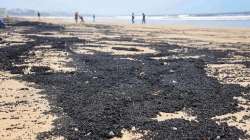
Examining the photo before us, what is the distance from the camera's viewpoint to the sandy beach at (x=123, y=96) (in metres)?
13.2

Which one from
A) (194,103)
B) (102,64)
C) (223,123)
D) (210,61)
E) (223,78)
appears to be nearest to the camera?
(223,123)

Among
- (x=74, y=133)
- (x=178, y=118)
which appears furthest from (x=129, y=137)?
(x=178, y=118)

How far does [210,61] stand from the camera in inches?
1067

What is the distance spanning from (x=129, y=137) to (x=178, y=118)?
222cm

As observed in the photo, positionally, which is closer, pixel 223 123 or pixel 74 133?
pixel 74 133

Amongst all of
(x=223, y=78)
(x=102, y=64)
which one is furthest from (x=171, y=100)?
(x=102, y=64)

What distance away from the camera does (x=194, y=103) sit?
16.3 m

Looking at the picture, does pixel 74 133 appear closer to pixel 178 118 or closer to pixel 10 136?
pixel 10 136

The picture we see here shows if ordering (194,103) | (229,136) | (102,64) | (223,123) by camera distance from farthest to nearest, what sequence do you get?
1. (102,64)
2. (194,103)
3. (223,123)
4. (229,136)

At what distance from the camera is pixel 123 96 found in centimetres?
1727

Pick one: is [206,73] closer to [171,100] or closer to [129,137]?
[171,100]

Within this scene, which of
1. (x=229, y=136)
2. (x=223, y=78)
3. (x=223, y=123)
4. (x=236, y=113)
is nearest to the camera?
(x=229, y=136)

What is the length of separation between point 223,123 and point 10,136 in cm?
531

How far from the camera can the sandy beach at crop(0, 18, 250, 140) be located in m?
13.2
